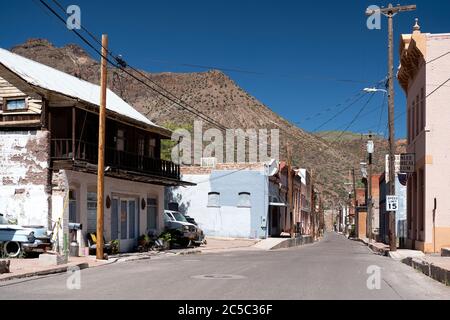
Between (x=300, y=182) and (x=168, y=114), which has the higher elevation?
(x=168, y=114)

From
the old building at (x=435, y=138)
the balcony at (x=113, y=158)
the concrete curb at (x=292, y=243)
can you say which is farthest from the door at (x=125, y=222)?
the old building at (x=435, y=138)

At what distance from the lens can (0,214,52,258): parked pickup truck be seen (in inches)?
857

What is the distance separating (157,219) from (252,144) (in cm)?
4248

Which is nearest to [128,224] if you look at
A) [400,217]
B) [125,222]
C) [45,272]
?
[125,222]

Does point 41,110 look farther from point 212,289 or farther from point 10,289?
point 212,289

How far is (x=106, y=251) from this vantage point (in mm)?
25656

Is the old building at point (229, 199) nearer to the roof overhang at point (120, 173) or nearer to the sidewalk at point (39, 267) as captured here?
the roof overhang at point (120, 173)

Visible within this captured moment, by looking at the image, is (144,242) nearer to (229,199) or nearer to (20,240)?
(20,240)

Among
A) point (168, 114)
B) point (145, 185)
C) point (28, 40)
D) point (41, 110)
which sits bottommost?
point (145, 185)

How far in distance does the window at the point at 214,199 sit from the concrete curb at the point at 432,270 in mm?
26472

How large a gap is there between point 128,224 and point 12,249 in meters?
8.49

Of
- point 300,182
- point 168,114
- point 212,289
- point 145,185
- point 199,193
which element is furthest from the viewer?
point 168,114
